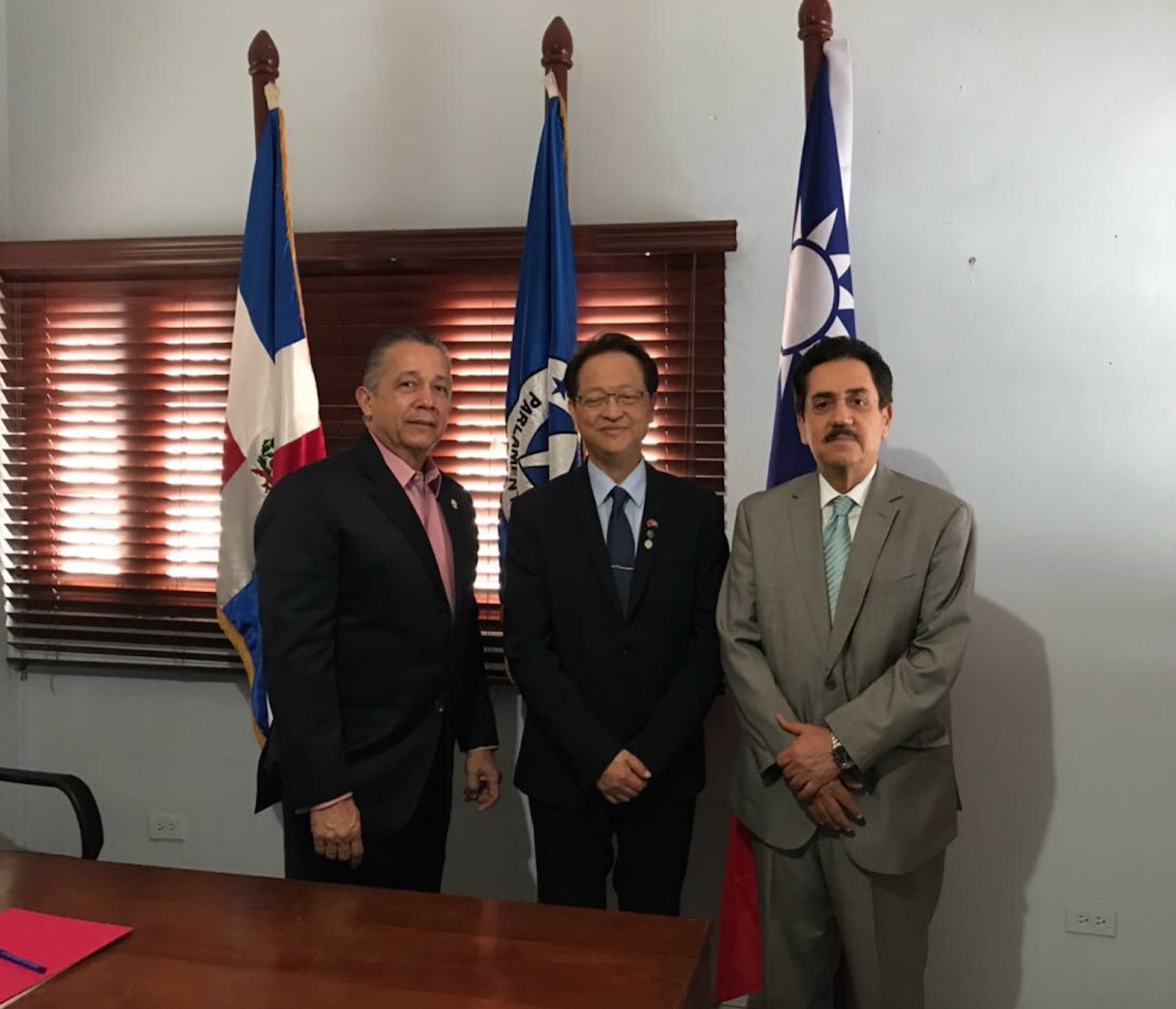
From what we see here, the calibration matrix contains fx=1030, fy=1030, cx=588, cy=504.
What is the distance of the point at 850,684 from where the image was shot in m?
1.95

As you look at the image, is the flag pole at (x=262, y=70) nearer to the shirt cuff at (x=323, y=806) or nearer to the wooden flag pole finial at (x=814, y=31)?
the wooden flag pole finial at (x=814, y=31)

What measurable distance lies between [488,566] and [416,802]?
867mm

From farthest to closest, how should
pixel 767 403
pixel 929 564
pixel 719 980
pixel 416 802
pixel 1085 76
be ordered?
pixel 767 403
pixel 1085 76
pixel 719 980
pixel 416 802
pixel 929 564

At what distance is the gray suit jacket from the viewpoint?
189cm

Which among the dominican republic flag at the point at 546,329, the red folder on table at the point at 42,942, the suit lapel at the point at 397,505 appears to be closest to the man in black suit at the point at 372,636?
the suit lapel at the point at 397,505

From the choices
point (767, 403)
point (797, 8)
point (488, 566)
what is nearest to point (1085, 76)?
point (797, 8)

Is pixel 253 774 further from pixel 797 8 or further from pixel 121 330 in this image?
pixel 797 8

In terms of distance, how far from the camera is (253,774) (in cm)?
302

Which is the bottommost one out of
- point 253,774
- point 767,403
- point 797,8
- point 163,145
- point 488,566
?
point 253,774

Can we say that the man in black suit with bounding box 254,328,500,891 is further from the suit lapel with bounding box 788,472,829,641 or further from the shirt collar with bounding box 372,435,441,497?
the suit lapel with bounding box 788,472,829,641

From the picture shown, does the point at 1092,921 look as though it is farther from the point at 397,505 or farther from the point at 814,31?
the point at 814,31

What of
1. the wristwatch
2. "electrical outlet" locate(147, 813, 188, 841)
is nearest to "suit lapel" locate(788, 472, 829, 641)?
the wristwatch

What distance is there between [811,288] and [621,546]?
795mm

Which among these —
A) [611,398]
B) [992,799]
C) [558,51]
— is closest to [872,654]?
[611,398]
